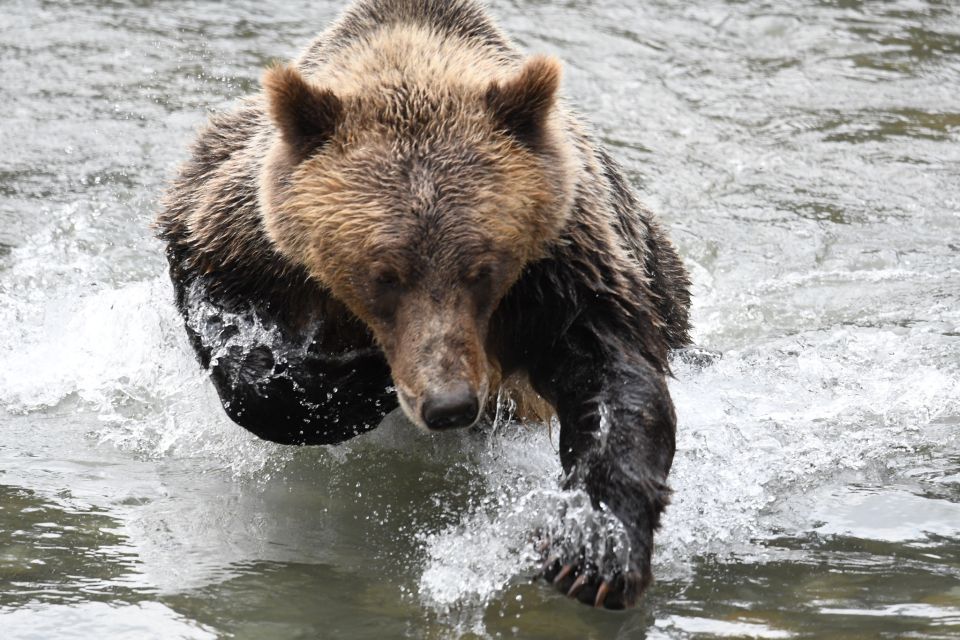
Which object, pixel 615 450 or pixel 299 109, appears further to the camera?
pixel 615 450

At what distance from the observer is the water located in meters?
4.55

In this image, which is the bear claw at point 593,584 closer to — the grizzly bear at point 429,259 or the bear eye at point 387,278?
the grizzly bear at point 429,259

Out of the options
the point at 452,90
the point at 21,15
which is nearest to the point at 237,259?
the point at 452,90

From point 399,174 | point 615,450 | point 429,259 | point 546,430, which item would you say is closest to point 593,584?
point 615,450

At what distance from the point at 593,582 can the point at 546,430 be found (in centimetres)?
175

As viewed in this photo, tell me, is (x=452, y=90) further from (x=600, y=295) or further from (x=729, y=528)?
(x=729, y=528)

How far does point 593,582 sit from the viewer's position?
4.52 meters

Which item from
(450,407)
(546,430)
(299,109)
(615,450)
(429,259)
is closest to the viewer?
(450,407)

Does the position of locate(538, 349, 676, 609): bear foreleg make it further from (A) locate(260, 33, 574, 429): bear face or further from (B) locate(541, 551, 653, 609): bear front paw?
(A) locate(260, 33, 574, 429): bear face

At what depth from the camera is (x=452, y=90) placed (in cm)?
483

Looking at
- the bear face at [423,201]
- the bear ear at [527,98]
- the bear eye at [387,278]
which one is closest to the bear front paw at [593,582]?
the bear face at [423,201]

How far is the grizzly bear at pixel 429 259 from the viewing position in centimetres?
445

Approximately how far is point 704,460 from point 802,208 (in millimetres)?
3973

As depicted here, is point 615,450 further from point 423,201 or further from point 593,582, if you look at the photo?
point 423,201
